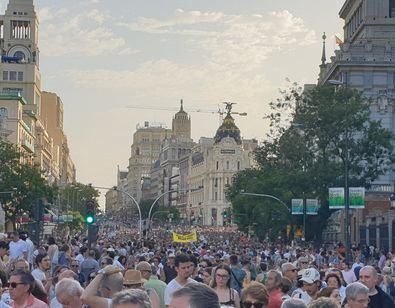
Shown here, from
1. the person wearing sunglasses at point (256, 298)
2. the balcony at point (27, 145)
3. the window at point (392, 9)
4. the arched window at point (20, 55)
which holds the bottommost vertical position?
the person wearing sunglasses at point (256, 298)

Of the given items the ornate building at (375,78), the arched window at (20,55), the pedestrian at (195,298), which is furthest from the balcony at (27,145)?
the pedestrian at (195,298)

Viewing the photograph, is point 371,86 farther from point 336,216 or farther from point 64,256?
point 64,256

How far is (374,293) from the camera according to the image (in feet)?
42.2

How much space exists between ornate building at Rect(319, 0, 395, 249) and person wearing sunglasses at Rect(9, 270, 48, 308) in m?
61.6

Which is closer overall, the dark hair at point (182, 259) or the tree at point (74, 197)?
the dark hair at point (182, 259)

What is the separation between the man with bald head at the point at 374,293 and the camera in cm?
1276

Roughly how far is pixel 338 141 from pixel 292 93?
12.4ft

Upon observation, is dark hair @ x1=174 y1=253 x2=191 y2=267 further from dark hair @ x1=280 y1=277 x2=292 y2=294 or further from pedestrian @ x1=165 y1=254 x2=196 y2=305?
dark hair @ x1=280 y1=277 x2=292 y2=294

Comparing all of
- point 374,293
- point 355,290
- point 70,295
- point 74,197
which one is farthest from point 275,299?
point 74,197

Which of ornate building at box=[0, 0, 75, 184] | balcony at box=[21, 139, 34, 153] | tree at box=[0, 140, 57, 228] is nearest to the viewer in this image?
tree at box=[0, 140, 57, 228]

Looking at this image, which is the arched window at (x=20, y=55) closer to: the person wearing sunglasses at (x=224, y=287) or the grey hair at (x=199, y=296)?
the person wearing sunglasses at (x=224, y=287)

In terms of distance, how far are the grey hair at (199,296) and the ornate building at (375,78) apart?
65948mm

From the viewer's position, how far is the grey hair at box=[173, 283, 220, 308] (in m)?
5.99

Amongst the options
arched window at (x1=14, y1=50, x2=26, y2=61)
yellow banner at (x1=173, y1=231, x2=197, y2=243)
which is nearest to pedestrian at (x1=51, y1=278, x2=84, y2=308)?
yellow banner at (x1=173, y1=231, x2=197, y2=243)
